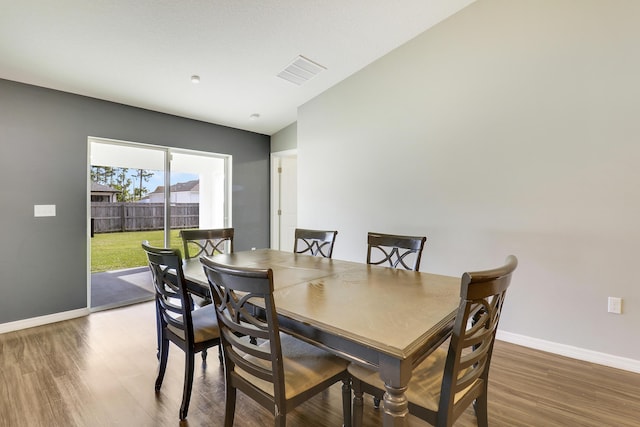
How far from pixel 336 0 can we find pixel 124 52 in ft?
6.31

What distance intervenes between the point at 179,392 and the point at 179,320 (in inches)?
21.3

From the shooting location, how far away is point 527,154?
2.69m

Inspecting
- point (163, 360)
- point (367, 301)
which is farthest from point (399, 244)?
point (163, 360)

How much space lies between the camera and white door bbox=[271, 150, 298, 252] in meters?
5.50

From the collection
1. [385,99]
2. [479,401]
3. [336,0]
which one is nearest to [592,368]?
[479,401]

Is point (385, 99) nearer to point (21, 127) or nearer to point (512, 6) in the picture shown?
point (512, 6)

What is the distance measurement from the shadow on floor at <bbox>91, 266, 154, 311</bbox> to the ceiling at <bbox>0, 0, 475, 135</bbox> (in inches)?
94.1

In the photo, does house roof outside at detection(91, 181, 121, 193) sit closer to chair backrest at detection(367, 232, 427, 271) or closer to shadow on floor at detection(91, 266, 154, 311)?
shadow on floor at detection(91, 266, 154, 311)

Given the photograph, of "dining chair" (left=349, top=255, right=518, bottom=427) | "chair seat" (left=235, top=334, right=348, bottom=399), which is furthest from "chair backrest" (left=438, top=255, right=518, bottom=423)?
"chair seat" (left=235, top=334, right=348, bottom=399)

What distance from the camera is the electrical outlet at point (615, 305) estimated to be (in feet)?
7.73

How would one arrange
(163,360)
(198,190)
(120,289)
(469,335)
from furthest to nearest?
1. (198,190)
2. (120,289)
3. (163,360)
4. (469,335)

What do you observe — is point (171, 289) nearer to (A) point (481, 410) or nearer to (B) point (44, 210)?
(A) point (481, 410)

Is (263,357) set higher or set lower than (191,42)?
lower

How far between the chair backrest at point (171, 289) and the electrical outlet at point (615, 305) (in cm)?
305
